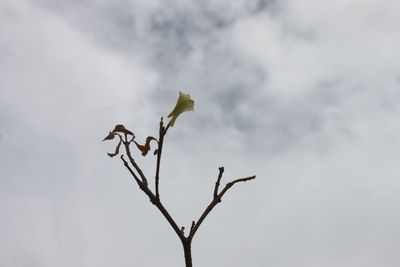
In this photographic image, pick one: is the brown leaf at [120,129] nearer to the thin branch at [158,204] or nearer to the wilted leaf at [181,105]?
the thin branch at [158,204]

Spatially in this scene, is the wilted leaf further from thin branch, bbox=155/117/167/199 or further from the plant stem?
the plant stem

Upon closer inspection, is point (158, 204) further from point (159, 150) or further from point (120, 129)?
point (120, 129)

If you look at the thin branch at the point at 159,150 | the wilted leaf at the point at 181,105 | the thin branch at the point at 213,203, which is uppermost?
the wilted leaf at the point at 181,105

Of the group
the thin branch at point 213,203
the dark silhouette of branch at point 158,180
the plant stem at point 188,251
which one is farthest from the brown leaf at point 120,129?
the plant stem at point 188,251

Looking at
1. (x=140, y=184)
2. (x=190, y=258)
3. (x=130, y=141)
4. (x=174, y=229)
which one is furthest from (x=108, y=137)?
(x=190, y=258)

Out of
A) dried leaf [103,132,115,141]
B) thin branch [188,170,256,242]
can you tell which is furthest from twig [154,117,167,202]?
dried leaf [103,132,115,141]

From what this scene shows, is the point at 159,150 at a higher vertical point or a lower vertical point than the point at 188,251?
higher

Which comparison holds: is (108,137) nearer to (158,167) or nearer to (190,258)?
(158,167)

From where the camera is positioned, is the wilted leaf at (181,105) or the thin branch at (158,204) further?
the wilted leaf at (181,105)

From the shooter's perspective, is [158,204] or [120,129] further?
[120,129]

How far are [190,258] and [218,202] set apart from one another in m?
0.50

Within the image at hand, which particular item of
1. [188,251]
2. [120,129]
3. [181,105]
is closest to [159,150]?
[181,105]

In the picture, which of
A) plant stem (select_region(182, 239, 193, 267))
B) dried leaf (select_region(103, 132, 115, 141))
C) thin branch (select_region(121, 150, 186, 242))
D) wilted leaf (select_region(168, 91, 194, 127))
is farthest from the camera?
dried leaf (select_region(103, 132, 115, 141))

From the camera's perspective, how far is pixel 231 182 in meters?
2.84
